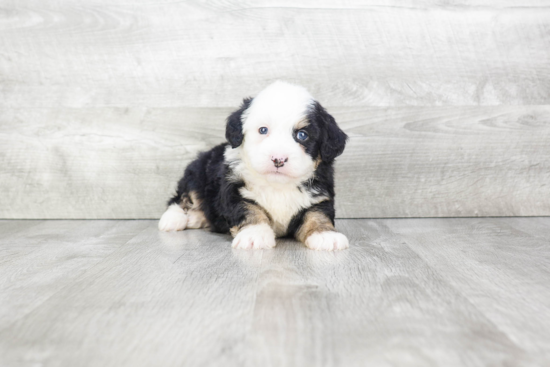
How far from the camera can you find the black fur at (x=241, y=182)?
85.0 inches

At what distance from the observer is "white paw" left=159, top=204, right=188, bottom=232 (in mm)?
2619

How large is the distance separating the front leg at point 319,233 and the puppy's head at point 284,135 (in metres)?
0.17

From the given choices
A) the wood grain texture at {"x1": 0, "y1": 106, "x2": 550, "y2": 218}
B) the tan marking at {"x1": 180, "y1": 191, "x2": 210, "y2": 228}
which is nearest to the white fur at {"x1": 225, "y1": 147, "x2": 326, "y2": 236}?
the tan marking at {"x1": 180, "y1": 191, "x2": 210, "y2": 228}

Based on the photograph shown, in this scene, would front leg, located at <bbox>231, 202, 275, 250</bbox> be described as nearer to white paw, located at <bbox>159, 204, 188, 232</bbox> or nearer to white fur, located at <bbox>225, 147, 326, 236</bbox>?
white fur, located at <bbox>225, 147, 326, 236</bbox>

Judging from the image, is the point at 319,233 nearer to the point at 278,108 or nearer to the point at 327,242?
the point at 327,242

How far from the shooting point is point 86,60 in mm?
2982

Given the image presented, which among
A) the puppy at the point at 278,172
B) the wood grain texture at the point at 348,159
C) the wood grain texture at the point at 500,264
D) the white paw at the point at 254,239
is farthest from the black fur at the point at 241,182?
the wood grain texture at the point at 348,159

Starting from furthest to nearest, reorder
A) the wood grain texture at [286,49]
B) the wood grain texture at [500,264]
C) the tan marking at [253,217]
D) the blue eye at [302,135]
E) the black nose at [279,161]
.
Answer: the wood grain texture at [286,49]
the tan marking at [253,217]
the blue eye at [302,135]
the black nose at [279,161]
the wood grain texture at [500,264]

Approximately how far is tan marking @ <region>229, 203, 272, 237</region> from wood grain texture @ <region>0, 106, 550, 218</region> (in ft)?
2.89

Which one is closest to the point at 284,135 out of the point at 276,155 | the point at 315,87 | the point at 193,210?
the point at 276,155

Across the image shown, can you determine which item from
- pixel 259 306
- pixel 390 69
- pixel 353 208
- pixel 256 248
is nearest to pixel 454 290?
pixel 259 306

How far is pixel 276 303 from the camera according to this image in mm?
1355

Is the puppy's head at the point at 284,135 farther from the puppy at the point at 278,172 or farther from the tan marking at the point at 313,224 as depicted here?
the tan marking at the point at 313,224

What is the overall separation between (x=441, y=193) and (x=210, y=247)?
5.15 feet
